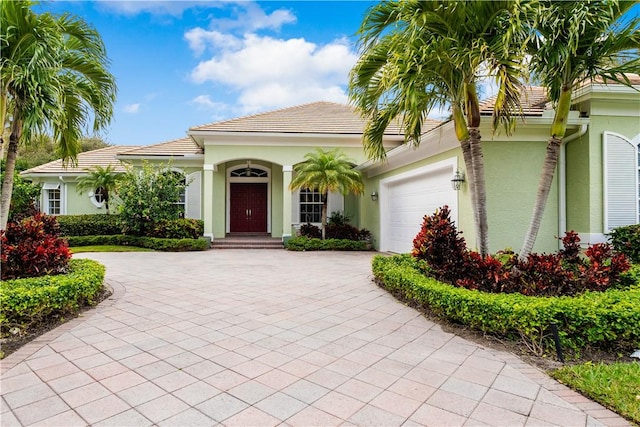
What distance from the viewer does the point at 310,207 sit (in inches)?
647

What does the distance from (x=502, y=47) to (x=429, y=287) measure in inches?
140

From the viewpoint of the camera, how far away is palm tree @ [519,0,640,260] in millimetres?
4863

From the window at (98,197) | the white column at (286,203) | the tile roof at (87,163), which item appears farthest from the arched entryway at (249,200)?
the window at (98,197)

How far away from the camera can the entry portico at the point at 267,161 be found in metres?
14.5

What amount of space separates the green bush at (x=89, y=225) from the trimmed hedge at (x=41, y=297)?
11.2m

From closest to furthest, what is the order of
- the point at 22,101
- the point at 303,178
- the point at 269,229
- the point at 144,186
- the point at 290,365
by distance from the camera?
the point at 290,365 → the point at 22,101 → the point at 303,178 → the point at 144,186 → the point at 269,229

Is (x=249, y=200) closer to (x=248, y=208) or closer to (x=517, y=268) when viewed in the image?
(x=248, y=208)

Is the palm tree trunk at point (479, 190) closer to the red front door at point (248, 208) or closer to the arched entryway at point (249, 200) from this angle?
the arched entryway at point (249, 200)

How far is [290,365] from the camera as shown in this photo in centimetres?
357

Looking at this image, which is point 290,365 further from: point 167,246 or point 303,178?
point 167,246

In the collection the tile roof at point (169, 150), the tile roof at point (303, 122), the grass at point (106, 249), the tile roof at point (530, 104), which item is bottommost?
the grass at point (106, 249)

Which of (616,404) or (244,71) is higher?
(244,71)

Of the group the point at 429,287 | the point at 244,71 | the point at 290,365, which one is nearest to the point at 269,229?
the point at 244,71

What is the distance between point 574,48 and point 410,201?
6.65 metres
